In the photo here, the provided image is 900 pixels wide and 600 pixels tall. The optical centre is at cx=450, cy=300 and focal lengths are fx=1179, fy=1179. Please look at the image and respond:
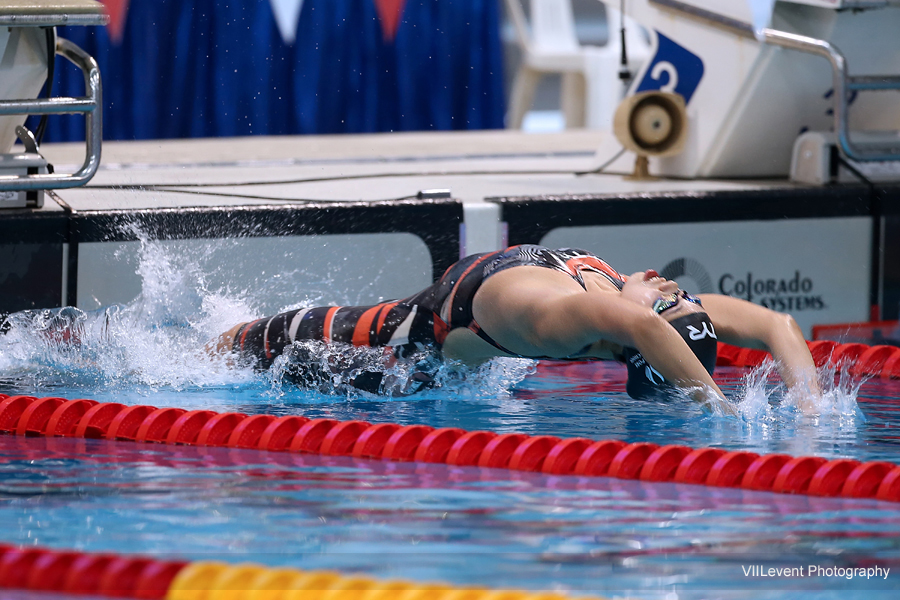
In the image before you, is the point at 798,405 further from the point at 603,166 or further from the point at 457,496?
the point at 603,166

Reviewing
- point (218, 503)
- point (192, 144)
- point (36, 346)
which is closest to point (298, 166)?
point (192, 144)

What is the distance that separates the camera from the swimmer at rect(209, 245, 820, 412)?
A: 213 cm

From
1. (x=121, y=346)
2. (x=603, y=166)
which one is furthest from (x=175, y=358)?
(x=603, y=166)

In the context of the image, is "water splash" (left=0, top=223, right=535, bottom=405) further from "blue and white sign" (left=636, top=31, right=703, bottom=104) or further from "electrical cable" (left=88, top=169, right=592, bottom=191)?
"blue and white sign" (left=636, top=31, right=703, bottom=104)

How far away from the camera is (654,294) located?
88.4 inches

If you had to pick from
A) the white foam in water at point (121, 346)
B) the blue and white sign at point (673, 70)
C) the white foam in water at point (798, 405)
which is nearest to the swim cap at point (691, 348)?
the white foam in water at point (798, 405)

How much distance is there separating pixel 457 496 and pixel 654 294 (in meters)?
0.63

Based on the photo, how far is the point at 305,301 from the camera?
10.5ft

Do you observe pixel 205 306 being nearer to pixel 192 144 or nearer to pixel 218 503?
pixel 218 503

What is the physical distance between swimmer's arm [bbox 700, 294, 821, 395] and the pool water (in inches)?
2.8

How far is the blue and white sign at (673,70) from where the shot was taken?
12.8 ft

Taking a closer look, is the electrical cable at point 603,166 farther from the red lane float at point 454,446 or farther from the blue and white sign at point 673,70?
the red lane float at point 454,446

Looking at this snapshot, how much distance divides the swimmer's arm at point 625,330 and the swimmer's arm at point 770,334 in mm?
219

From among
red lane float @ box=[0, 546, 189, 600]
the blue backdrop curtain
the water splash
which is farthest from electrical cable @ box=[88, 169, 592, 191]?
the blue backdrop curtain
